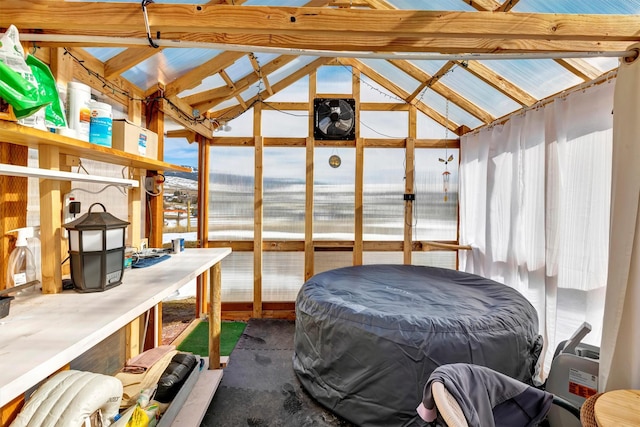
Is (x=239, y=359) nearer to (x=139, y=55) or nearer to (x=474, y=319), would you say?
(x=474, y=319)

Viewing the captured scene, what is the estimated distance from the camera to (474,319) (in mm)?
2006

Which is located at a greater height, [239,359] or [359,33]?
[359,33]

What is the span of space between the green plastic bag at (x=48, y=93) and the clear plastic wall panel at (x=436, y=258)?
12.4 feet

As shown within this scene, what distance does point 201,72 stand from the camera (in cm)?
258

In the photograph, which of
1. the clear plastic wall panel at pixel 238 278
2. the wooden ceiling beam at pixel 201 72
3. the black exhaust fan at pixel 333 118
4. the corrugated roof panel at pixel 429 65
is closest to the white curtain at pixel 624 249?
the corrugated roof panel at pixel 429 65

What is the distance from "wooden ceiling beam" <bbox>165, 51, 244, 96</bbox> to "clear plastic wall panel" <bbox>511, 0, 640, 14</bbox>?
7.34ft

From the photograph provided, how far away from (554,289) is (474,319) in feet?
3.13

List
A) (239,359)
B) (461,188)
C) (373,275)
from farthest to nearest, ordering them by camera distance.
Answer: (461,188)
(373,275)
(239,359)

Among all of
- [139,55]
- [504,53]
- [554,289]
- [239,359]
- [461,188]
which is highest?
[139,55]

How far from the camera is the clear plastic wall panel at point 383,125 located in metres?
3.99

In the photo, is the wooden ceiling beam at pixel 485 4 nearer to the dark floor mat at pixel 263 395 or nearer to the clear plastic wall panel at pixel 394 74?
the clear plastic wall panel at pixel 394 74

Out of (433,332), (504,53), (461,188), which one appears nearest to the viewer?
(504,53)

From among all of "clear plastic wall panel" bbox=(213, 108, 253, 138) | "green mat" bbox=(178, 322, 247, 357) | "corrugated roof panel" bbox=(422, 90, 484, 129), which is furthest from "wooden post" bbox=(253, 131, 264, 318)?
"corrugated roof panel" bbox=(422, 90, 484, 129)

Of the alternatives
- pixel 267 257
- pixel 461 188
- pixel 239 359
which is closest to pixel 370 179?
pixel 461 188
